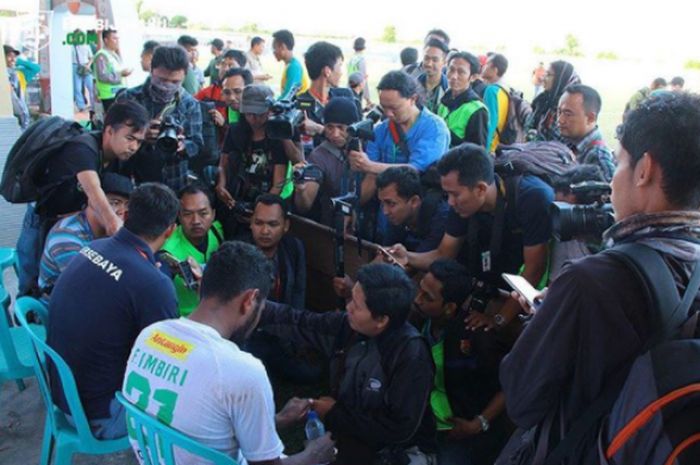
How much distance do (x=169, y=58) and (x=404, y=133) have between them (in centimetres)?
168

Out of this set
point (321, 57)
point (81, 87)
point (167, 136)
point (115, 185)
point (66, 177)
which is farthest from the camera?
point (81, 87)

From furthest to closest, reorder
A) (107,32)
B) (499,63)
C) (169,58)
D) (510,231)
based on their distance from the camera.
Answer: (107,32) < (499,63) < (169,58) < (510,231)

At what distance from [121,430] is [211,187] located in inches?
84.9

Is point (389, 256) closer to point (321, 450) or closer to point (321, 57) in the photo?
point (321, 450)

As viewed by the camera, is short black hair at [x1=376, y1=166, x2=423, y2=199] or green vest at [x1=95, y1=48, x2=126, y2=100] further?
green vest at [x1=95, y1=48, x2=126, y2=100]

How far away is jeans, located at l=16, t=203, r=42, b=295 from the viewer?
3227 millimetres

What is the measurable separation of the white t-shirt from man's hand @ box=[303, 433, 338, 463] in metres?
0.33

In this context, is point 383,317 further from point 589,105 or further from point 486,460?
point 589,105

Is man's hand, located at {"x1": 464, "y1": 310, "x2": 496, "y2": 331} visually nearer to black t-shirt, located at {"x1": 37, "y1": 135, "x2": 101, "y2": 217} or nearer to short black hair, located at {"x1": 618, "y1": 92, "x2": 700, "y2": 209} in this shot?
short black hair, located at {"x1": 618, "y1": 92, "x2": 700, "y2": 209}

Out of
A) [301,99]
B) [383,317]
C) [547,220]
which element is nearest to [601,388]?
[383,317]

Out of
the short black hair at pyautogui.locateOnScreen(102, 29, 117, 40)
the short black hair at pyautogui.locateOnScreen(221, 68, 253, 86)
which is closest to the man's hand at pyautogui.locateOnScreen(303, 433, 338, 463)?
the short black hair at pyautogui.locateOnScreen(221, 68, 253, 86)

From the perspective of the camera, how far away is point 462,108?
4457 mm

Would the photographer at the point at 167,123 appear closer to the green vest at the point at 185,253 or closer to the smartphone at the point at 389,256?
the green vest at the point at 185,253

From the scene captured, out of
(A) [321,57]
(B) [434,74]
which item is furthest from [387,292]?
(B) [434,74]
